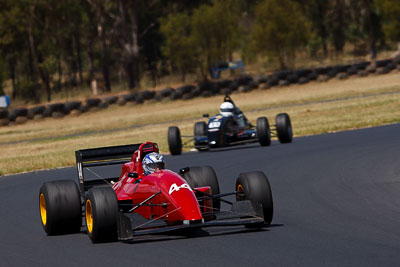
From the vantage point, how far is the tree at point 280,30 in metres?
57.8

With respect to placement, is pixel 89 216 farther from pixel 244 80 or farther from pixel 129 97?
pixel 244 80

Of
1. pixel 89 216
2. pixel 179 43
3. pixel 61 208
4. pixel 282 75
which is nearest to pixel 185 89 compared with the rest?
pixel 282 75

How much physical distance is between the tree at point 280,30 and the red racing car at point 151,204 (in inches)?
1867

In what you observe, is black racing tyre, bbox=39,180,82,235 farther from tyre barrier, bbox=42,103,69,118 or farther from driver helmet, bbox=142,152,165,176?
Result: tyre barrier, bbox=42,103,69,118

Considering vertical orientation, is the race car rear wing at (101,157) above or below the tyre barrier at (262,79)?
below

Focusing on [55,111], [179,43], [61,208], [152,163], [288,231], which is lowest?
[288,231]

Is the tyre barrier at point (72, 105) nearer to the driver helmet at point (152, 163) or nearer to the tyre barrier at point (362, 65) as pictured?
the tyre barrier at point (362, 65)

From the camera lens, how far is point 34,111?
48719 millimetres

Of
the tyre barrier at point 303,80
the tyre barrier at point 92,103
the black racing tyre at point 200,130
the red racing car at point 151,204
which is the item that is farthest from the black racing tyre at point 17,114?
the red racing car at point 151,204

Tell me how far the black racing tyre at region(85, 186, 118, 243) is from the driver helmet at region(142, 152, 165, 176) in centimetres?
101

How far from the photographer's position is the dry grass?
27297mm

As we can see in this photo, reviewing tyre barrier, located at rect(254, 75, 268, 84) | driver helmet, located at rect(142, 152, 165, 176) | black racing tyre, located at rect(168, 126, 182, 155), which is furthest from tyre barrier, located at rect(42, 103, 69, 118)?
driver helmet, located at rect(142, 152, 165, 176)

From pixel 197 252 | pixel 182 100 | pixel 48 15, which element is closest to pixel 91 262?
pixel 197 252

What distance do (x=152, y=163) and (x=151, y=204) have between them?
999mm
